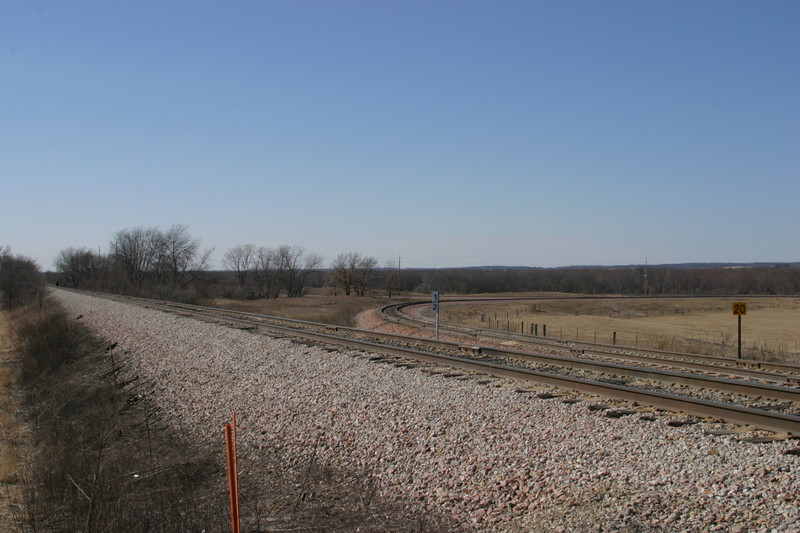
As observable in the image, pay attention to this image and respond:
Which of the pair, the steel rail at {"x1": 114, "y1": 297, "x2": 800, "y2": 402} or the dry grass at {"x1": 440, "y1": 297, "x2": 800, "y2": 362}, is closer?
the steel rail at {"x1": 114, "y1": 297, "x2": 800, "y2": 402}

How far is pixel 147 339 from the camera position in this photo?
74.7 feet

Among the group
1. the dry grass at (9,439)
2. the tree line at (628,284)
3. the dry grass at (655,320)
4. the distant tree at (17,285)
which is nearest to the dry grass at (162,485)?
the dry grass at (9,439)

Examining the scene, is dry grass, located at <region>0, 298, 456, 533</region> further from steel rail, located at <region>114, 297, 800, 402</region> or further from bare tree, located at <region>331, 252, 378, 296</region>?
bare tree, located at <region>331, 252, 378, 296</region>

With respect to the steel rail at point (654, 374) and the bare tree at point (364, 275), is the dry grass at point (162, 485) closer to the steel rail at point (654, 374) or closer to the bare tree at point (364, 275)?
the steel rail at point (654, 374)

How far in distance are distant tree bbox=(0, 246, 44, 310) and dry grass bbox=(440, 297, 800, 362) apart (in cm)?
4831

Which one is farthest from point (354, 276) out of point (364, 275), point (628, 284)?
point (628, 284)

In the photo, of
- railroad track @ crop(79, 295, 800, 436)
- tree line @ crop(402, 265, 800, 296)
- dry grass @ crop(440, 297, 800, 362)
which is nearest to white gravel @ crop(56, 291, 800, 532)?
railroad track @ crop(79, 295, 800, 436)

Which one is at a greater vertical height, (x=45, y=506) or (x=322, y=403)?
(x=322, y=403)

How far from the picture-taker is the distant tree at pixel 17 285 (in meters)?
67.0

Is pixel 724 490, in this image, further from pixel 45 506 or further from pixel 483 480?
pixel 45 506

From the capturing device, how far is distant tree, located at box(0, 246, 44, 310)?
2637 inches

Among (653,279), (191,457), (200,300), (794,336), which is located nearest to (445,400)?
(191,457)

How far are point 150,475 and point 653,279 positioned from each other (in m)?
134

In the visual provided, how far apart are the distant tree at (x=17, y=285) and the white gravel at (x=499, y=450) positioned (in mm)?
60034
